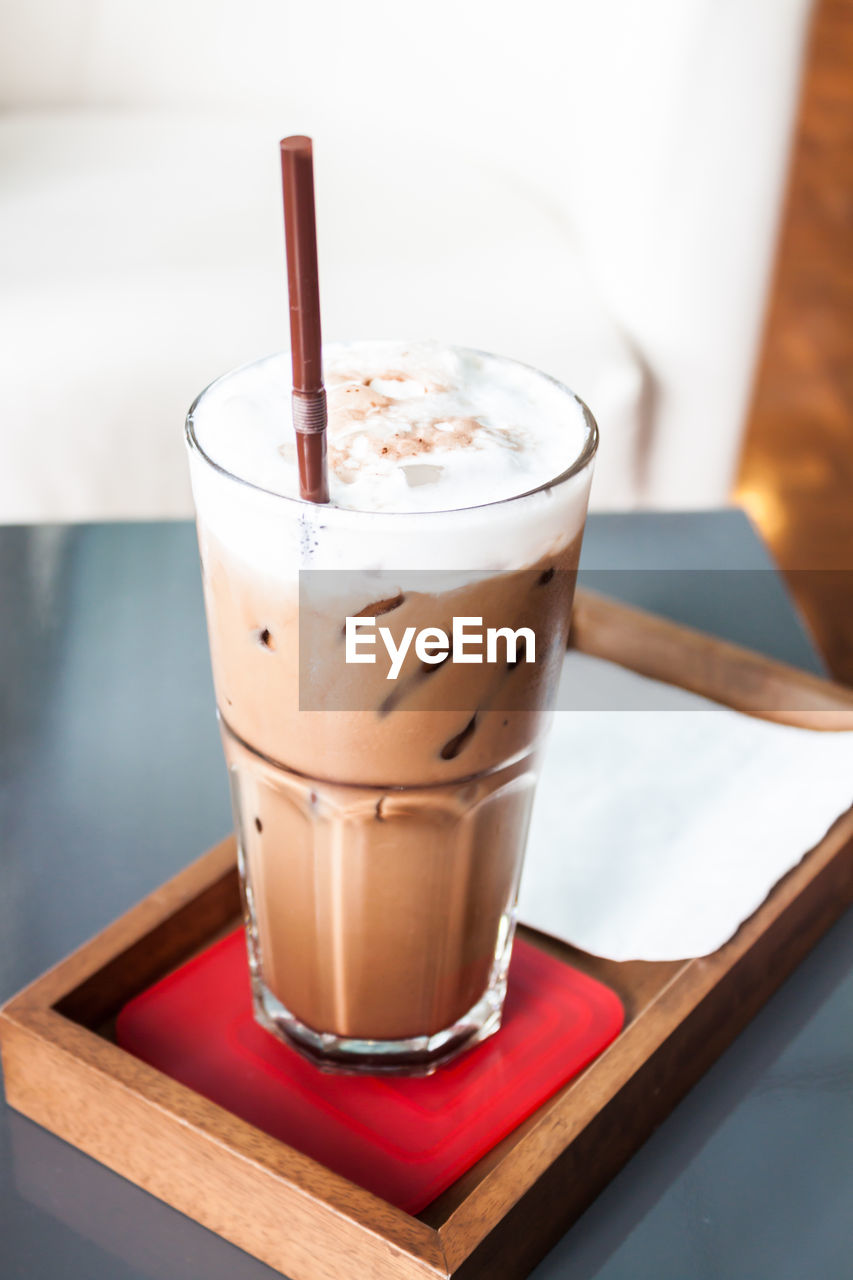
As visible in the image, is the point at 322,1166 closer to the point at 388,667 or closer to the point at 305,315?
the point at 388,667

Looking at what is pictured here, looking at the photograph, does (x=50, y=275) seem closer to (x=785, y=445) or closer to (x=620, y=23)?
(x=620, y=23)

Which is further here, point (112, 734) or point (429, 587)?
point (112, 734)

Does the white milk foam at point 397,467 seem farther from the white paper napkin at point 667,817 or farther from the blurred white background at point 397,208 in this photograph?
the blurred white background at point 397,208

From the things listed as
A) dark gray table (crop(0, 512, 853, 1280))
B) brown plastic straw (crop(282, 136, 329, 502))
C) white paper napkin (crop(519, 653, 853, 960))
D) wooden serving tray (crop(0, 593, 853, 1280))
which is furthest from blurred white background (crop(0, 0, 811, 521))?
brown plastic straw (crop(282, 136, 329, 502))

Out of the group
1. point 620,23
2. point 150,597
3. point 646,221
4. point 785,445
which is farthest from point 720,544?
point 785,445

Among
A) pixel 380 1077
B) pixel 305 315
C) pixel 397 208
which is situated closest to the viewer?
pixel 305 315

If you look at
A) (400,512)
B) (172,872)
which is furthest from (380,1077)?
(400,512)
